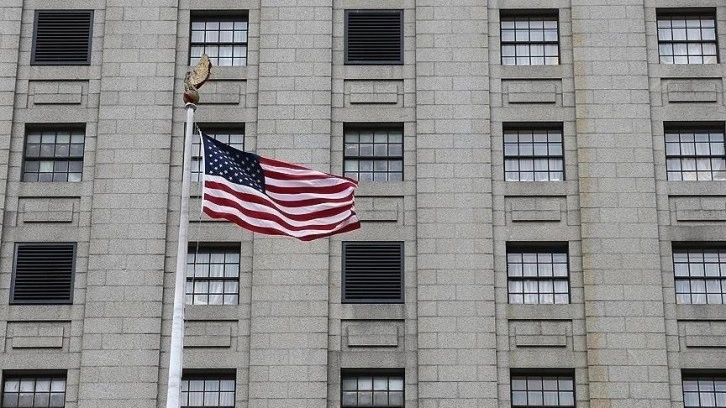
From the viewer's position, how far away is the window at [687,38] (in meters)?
36.2

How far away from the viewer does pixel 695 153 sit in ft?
116

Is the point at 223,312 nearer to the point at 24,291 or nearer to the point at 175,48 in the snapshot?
the point at 24,291

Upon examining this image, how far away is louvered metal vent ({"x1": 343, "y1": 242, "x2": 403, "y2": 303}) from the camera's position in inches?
1335

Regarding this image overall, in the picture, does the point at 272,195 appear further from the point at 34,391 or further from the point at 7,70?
the point at 7,70

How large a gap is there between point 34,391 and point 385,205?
9846mm

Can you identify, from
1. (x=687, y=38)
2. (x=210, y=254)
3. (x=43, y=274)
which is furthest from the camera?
(x=687, y=38)

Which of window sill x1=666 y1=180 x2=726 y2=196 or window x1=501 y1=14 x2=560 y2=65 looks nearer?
window sill x1=666 y1=180 x2=726 y2=196

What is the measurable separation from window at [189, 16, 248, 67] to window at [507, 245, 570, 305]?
895cm

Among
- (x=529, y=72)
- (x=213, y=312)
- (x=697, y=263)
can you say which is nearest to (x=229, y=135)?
(x=213, y=312)

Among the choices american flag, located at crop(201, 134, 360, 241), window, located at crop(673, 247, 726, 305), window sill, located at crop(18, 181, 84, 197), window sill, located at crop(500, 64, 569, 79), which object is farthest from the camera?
window sill, located at crop(500, 64, 569, 79)

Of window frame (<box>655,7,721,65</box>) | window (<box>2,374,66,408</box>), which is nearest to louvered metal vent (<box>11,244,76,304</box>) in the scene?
window (<box>2,374,66,408</box>)

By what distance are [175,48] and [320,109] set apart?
4.26 meters

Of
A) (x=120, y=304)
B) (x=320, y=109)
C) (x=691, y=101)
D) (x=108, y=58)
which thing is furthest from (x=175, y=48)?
(x=691, y=101)

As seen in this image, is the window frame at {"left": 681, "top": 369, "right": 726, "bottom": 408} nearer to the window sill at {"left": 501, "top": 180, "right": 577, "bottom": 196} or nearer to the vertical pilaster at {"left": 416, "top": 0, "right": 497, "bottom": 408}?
the vertical pilaster at {"left": 416, "top": 0, "right": 497, "bottom": 408}
